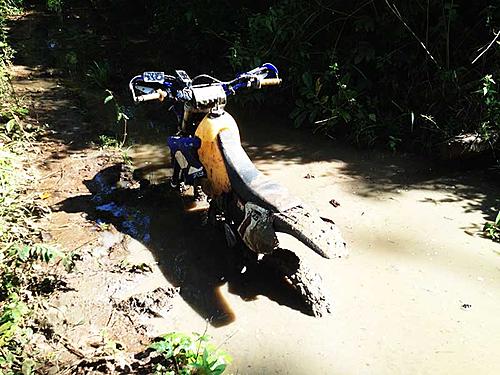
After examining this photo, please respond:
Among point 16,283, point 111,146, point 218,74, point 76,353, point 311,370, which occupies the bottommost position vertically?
point 311,370

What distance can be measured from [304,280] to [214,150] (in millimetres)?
1295

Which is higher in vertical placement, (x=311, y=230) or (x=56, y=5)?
(x=56, y=5)

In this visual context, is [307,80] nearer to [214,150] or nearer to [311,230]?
[214,150]

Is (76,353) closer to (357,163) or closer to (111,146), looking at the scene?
(111,146)

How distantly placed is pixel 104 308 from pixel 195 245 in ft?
3.34

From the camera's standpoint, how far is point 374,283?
371 cm

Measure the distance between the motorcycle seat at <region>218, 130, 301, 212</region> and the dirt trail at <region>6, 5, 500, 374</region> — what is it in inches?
30.6

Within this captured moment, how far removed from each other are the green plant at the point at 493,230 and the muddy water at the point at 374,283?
92 millimetres

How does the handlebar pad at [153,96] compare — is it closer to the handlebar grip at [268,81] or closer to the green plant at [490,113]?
the handlebar grip at [268,81]

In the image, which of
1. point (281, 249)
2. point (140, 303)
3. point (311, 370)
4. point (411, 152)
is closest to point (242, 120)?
point (411, 152)

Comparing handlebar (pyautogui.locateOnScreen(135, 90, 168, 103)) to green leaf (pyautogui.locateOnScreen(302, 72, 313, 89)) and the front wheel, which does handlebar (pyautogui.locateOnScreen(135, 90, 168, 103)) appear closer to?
the front wheel

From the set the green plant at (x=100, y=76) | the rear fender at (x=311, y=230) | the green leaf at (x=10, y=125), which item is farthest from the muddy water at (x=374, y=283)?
the green plant at (x=100, y=76)

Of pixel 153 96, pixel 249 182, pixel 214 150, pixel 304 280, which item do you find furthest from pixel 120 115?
pixel 304 280

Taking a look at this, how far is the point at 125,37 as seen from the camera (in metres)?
8.85
